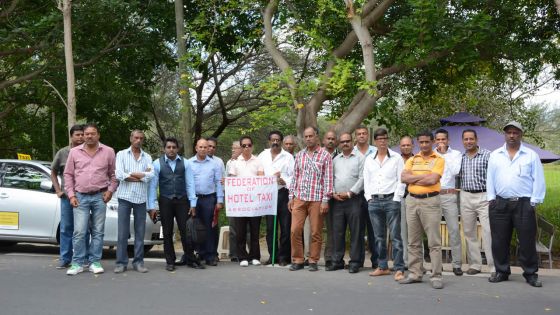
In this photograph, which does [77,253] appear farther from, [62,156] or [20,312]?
[20,312]

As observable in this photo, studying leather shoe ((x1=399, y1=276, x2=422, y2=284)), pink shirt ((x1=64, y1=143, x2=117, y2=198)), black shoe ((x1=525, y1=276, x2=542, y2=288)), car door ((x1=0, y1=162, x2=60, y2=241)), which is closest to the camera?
black shoe ((x1=525, y1=276, x2=542, y2=288))

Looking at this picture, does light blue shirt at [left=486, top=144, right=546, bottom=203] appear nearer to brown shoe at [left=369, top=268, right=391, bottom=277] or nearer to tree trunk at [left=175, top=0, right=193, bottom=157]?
brown shoe at [left=369, top=268, right=391, bottom=277]

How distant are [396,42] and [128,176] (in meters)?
6.72

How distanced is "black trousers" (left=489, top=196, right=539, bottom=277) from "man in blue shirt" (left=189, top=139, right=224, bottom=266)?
388cm

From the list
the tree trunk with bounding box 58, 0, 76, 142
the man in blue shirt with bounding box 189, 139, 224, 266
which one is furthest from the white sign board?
the tree trunk with bounding box 58, 0, 76, 142

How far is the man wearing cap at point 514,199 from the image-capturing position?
297 inches

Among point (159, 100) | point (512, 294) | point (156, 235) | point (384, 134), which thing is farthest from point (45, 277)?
point (159, 100)

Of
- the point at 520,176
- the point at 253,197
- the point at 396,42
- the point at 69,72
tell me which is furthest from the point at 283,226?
the point at 396,42

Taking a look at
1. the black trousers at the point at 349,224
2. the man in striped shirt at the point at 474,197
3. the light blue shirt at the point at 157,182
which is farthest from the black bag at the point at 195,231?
the man in striped shirt at the point at 474,197

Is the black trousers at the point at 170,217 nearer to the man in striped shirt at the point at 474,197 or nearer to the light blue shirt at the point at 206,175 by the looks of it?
the light blue shirt at the point at 206,175

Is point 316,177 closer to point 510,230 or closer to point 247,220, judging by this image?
point 247,220

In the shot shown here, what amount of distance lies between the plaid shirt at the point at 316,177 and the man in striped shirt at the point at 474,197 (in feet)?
6.07

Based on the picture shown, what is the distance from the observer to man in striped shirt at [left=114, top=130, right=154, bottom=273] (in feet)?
27.7

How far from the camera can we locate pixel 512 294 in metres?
7.04
